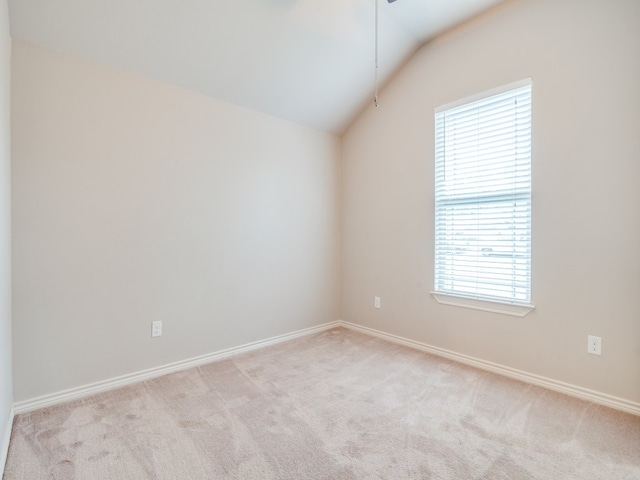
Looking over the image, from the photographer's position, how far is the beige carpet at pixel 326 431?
1.48 metres

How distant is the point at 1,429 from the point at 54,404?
20.7 inches

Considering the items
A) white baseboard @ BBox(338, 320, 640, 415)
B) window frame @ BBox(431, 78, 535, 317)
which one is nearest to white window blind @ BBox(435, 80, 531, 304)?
window frame @ BBox(431, 78, 535, 317)

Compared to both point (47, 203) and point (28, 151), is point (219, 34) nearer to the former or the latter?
point (28, 151)

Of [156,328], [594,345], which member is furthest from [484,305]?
[156,328]

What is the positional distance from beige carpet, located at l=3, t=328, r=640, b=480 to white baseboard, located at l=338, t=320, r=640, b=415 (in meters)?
0.08

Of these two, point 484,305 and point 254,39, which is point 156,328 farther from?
point 484,305

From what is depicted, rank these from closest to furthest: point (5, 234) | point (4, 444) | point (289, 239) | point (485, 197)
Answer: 1. point (4, 444)
2. point (5, 234)
3. point (485, 197)
4. point (289, 239)

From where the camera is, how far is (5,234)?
1739 mm

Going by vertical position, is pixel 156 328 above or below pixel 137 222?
below

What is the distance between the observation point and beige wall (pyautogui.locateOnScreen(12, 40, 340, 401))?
198 centimetres

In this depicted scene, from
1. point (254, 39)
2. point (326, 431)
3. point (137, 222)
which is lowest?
point (326, 431)

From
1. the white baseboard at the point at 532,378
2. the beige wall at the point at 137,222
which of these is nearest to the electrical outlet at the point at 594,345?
the white baseboard at the point at 532,378

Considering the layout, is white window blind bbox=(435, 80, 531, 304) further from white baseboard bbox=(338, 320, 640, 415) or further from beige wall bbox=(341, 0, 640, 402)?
white baseboard bbox=(338, 320, 640, 415)

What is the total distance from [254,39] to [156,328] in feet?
7.56
